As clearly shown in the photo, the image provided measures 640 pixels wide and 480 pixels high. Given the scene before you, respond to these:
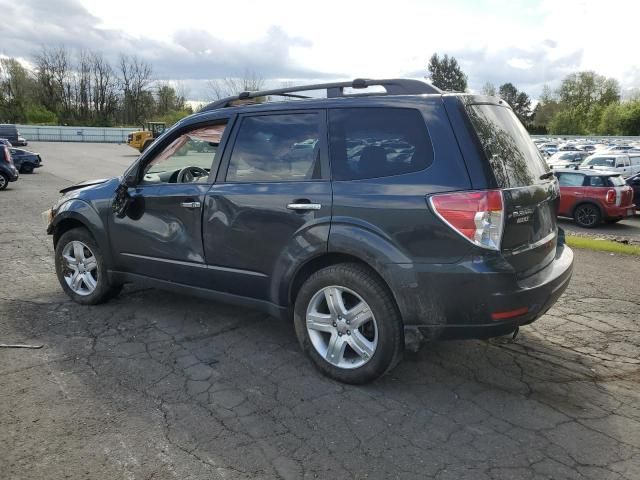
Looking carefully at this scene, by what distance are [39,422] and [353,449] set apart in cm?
183

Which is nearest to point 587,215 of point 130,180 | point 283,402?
point 130,180

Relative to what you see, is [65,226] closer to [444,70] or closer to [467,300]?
[467,300]

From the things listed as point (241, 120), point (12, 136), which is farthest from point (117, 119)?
point (241, 120)

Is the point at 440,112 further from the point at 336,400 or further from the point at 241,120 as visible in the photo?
the point at 336,400

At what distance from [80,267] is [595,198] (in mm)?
13201

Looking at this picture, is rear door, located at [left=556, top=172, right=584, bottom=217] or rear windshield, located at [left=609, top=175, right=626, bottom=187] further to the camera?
rear door, located at [left=556, top=172, right=584, bottom=217]

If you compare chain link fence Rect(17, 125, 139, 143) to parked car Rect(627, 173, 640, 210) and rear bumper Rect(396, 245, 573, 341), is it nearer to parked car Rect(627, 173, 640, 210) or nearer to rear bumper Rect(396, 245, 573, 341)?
parked car Rect(627, 173, 640, 210)

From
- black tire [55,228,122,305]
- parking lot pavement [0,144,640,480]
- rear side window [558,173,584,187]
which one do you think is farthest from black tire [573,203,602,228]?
black tire [55,228,122,305]

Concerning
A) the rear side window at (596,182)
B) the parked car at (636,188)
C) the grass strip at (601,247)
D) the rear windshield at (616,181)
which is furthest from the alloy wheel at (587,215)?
the grass strip at (601,247)

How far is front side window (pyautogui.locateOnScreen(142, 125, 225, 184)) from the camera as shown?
443cm

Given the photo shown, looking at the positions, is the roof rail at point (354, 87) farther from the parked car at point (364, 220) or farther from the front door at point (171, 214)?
the front door at point (171, 214)

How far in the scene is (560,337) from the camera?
452 centimetres

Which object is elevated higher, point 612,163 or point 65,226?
point 65,226

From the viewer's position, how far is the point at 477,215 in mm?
3090
